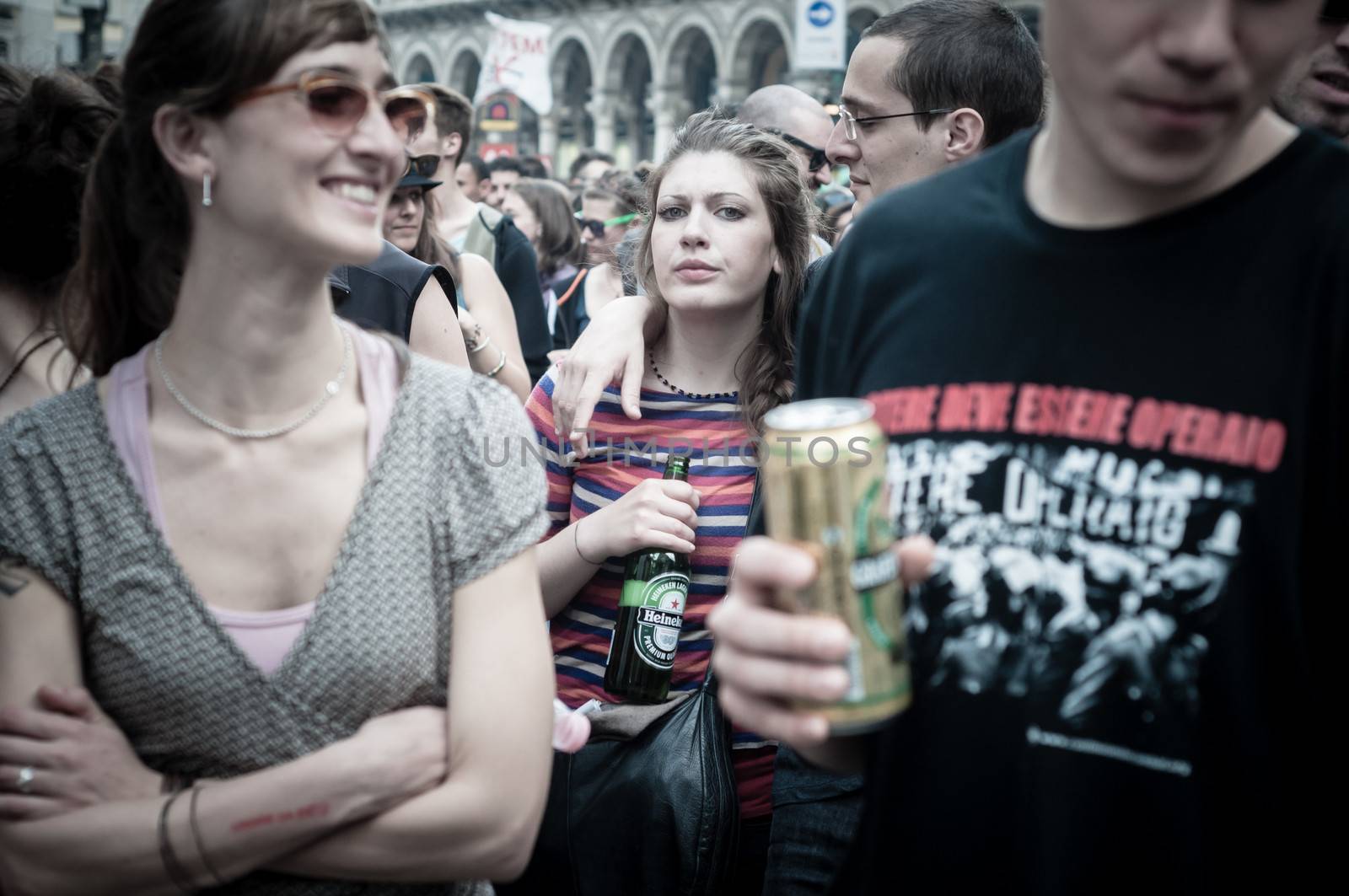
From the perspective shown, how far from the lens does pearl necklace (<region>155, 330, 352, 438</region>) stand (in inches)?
74.8

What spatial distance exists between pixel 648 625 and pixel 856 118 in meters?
1.68

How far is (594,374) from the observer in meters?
2.91

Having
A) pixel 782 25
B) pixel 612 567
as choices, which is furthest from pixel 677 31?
pixel 612 567

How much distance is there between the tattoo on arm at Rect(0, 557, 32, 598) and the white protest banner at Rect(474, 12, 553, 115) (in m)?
15.4

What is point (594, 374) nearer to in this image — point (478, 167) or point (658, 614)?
point (658, 614)

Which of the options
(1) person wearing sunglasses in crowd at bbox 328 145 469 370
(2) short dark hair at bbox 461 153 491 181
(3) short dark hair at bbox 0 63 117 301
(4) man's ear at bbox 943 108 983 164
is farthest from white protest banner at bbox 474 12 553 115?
(3) short dark hair at bbox 0 63 117 301

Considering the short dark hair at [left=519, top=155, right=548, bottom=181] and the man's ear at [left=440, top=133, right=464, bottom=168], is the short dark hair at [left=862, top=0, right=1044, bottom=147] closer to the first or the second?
the man's ear at [left=440, top=133, right=464, bottom=168]

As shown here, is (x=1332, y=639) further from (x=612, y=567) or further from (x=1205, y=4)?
(x=612, y=567)

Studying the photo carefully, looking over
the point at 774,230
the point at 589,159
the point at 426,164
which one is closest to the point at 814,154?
the point at 426,164

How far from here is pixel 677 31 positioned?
39.0 meters

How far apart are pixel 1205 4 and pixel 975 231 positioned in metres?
0.37

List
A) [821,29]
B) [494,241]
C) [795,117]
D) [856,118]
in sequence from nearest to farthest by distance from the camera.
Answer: [856,118] < [795,117] < [494,241] < [821,29]

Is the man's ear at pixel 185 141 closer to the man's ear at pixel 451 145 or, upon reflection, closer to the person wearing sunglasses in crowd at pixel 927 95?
the person wearing sunglasses in crowd at pixel 927 95

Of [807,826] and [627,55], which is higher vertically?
[807,826]
